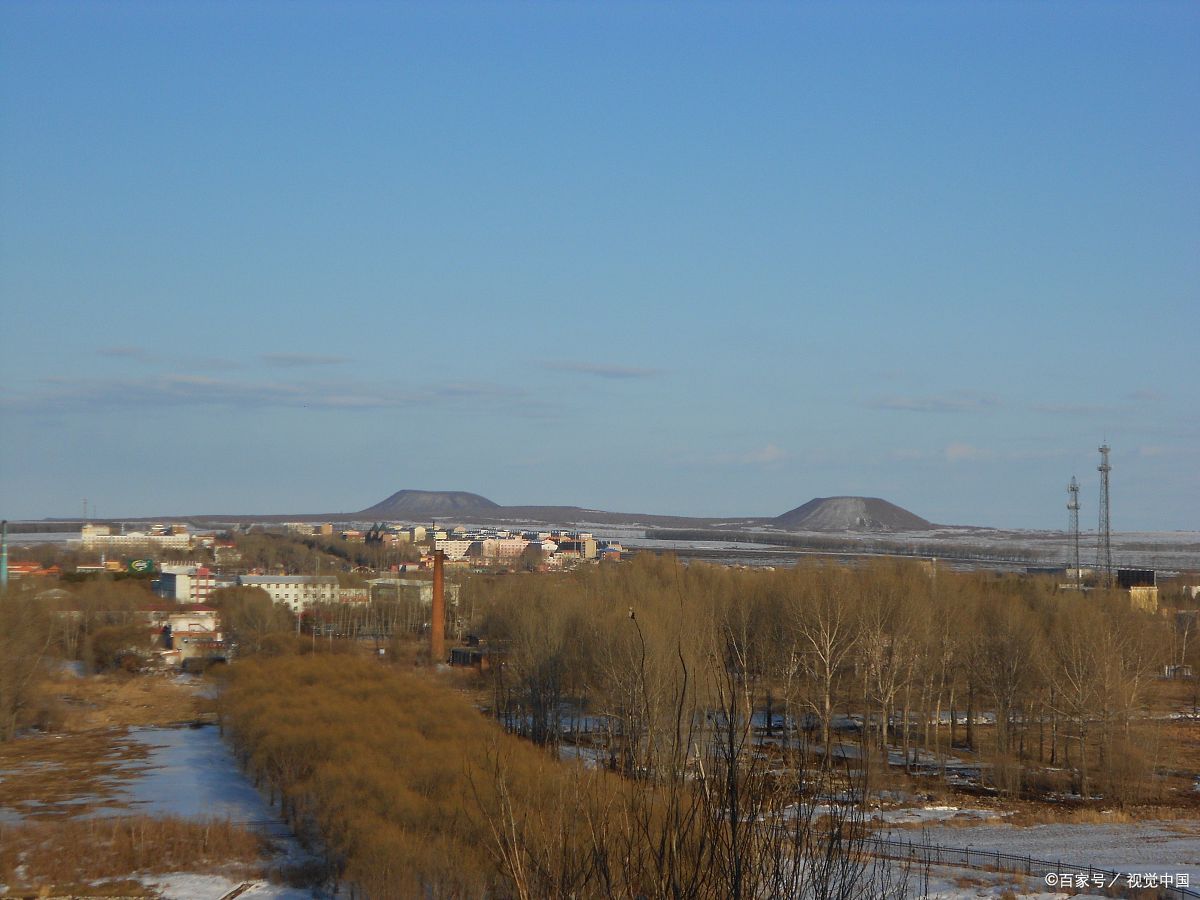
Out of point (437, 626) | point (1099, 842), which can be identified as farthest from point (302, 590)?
point (1099, 842)

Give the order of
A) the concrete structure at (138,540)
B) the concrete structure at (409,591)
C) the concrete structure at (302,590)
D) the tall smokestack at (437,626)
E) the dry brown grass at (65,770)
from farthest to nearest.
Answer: the concrete structure at (138,540)
the concrete structure at (302,590)
the concrete structure at (409,591)
the tall smokestack at (437,626)
the dry brown grass at (65,770)

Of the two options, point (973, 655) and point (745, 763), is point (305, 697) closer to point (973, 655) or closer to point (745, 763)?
point (973, 655)

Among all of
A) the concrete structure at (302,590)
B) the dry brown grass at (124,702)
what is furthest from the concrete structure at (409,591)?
the dry brown grass at (124,702)

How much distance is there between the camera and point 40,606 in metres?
42.1

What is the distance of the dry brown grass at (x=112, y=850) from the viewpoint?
18562 millimetres

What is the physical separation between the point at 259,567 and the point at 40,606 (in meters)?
61.4

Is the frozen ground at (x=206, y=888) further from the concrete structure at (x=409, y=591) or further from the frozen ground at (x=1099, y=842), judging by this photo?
the concrete structure at (x=409, y=591)

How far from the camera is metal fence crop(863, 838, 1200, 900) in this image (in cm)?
1587

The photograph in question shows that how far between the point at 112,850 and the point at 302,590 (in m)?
51.7

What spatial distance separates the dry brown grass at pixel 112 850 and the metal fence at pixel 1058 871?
38.0ft

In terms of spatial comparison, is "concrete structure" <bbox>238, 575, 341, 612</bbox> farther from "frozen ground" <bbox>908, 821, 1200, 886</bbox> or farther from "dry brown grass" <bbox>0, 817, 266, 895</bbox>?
"frozen ground" <bbox>908, 821, 1200, 886</bbox>

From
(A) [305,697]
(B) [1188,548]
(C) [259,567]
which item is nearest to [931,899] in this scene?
(A) [305,697]

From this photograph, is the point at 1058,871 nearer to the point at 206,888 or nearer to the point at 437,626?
the point at 206,888
